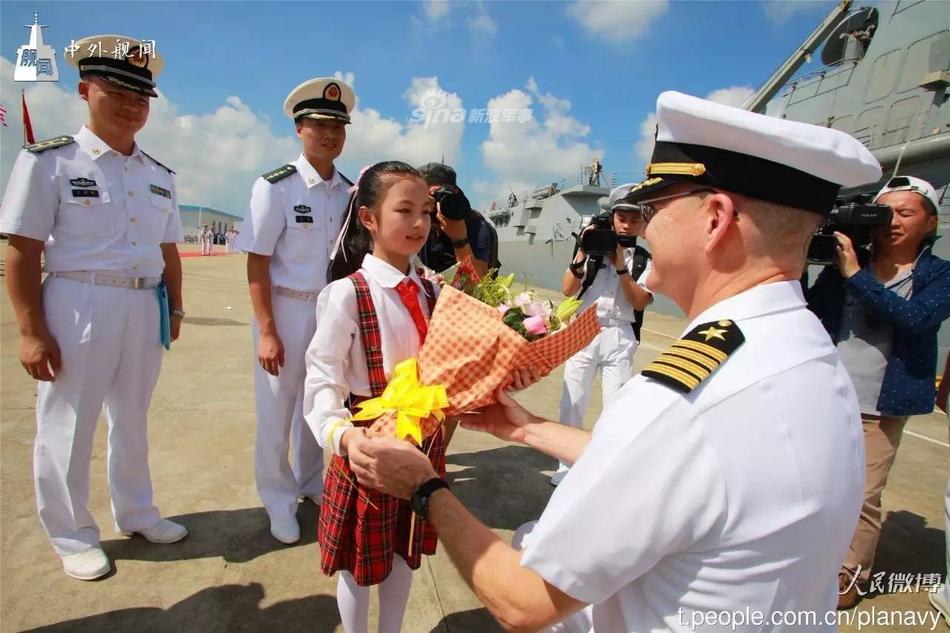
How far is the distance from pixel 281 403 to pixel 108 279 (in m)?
1.13

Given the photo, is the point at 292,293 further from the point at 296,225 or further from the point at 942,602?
the point at 942,602

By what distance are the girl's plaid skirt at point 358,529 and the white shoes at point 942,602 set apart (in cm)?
291

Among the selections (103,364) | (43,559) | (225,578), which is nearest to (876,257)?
(225,578)

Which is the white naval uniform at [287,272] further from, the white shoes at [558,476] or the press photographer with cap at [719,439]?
the press photographer with cap at [719,439]

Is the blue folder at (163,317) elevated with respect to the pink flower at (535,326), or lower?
lower

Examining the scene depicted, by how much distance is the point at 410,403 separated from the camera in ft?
5.02

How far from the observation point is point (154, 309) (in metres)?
2.68

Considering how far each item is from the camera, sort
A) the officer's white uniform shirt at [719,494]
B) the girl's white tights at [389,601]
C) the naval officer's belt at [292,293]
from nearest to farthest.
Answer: the officer's white uniform shirt at [719,494], the girl's white tights at [389,601], the naval officer's belt at [292,293]

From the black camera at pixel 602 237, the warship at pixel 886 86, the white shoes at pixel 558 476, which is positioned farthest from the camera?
the warship at pixel 886 86

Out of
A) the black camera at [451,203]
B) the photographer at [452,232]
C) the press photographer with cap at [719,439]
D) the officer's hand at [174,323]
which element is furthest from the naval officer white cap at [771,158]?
the officer's hand at [174,323]

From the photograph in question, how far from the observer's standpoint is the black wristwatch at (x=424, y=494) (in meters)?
1.30

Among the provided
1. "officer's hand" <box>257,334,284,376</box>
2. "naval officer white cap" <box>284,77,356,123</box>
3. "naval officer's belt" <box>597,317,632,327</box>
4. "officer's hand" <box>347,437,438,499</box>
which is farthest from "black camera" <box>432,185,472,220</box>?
"naval officer's belt" <box>597,317,632,327</box>

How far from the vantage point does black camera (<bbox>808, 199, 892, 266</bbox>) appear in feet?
8.13

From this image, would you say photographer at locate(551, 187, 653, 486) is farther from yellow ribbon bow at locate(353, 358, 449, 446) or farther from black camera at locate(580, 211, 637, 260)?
yellow ribbon bow at locate(353, 358, 449, 446)
